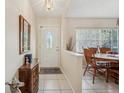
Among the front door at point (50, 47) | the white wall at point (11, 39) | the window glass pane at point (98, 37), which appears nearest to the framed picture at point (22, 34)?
the white wall at point (11, 39)

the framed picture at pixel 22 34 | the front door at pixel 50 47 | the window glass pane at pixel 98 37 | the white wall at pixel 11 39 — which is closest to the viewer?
the white wall at pixel 11 39

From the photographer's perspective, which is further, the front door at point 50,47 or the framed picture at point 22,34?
the front door at point 50,47

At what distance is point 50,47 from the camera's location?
320 inches

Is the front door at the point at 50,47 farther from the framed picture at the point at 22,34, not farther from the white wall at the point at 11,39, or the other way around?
the white wall at the point at 11,39

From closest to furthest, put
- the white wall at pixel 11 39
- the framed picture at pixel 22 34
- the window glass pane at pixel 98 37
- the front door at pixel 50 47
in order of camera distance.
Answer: the white wall at pixel 11 39 → the framed picture at pixel 22 34 → the front door at pixel 50 47 → the window glass pane at pixel 98 37

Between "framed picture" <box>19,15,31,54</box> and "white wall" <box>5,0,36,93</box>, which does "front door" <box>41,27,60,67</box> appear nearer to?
"framed picture" <box>19,15,31,54</box>

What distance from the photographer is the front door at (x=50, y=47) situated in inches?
319

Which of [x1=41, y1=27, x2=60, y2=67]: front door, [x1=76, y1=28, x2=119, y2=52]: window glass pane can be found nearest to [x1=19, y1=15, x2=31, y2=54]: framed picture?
[x1=41, y1=27, x2=60, y2=67]: front door

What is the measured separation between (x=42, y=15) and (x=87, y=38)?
2444 mm

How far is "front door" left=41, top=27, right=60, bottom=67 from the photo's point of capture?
811cm

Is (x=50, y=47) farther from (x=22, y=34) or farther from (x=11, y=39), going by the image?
(x=11, y=39)

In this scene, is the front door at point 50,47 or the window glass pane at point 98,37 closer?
the front door at point 50,47

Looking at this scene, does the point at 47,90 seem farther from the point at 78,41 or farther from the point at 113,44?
the point at 113,44

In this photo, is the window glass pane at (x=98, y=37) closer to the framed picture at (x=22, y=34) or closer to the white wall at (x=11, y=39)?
the framed picture at (x=22, y=34)
